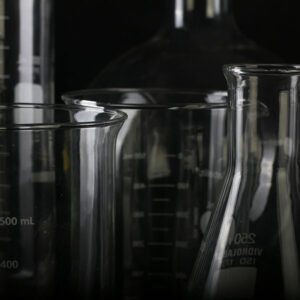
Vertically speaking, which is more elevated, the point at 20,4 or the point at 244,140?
the point at 20,4

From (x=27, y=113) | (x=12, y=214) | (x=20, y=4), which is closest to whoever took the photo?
(x=12, y=214)

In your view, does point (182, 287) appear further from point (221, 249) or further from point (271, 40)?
point (271, 40)

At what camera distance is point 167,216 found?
33.6 inches

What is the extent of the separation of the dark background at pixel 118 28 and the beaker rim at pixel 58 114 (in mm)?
417

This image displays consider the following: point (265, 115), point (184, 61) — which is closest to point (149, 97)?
point (184, 61)

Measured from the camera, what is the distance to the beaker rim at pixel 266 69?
696 mm

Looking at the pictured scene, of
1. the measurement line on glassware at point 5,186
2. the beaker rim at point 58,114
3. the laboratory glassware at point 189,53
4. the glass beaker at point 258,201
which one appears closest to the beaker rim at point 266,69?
the glass beaker at point 258,201

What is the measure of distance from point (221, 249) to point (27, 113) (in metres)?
0.25

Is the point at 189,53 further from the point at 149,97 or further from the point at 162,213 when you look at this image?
the point at 162,213


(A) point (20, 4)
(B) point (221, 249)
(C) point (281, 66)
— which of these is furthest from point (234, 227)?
(A) point (20, 4)

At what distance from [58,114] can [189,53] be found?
0.35 metres

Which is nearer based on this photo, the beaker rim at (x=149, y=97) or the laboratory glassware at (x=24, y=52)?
the beaker rim at (x=149, y=97)

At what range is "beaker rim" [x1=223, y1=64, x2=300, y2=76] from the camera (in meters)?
0.70

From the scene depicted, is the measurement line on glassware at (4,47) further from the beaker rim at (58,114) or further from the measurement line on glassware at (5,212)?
the measurement line on glassware at (5,212)
